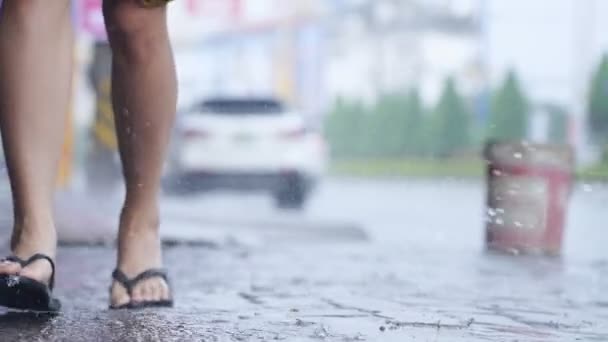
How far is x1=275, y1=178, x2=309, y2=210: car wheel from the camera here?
44.0ft

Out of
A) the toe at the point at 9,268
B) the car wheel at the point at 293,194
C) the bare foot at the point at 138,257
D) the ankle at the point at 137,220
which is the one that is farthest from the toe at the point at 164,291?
the car wheel at the point at 293,194

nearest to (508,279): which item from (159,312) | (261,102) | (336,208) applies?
(159,312)

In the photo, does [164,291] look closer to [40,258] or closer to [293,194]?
[40,258]

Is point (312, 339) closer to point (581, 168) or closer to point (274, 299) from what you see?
point (274, 299)

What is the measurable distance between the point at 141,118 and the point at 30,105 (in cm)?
26

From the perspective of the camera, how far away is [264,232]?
6.28 m

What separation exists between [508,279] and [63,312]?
1.80 meters

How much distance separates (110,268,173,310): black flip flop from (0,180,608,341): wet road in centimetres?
4

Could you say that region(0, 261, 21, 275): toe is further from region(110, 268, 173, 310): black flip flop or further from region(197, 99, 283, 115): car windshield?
region(197, 99, 283, 115): car windshield

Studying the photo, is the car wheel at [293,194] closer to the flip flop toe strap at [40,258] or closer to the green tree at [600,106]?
the flip flop toe strap at [40,258]

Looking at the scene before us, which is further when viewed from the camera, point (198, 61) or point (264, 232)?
point (198, 61)

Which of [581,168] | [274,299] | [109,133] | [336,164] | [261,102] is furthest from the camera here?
[336,164]

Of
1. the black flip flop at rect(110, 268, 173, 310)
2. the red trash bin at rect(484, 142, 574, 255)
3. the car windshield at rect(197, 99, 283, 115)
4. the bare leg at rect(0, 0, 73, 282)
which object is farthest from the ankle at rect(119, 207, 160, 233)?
the car windshield at rect(197, 99, 283, 115)

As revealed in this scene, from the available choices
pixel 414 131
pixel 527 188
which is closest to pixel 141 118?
pixel 527 188
